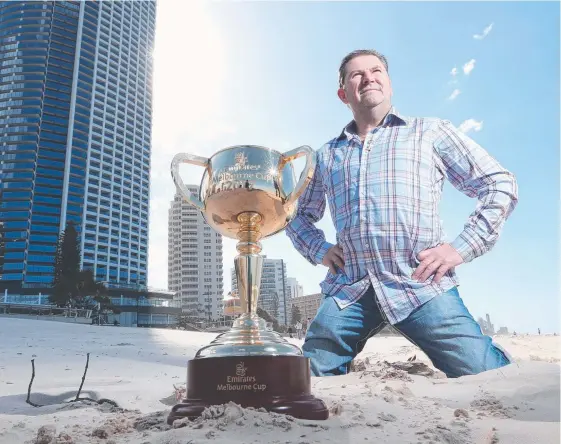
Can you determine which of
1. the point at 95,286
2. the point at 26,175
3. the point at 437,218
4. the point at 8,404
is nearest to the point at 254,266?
the point at 437,218

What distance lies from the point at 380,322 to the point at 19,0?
80268mm

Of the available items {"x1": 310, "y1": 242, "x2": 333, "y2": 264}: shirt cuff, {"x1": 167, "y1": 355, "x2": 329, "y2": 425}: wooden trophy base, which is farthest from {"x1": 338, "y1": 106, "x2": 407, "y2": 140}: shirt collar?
{"x1": 167, "y1": 355, "x2": 329, "y2": 425}: wooden trophy base

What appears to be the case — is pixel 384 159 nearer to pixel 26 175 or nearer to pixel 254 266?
pixel 254 266

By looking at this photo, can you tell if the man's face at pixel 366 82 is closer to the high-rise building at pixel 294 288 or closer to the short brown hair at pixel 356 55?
the short brown hair at pixel 356 55

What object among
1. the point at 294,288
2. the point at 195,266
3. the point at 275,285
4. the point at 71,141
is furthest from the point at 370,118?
the point at 294,288

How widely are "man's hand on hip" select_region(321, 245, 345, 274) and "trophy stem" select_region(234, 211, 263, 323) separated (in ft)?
1.93

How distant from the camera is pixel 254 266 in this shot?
1473 millimetres

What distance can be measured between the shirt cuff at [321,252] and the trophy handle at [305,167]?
0.63 m

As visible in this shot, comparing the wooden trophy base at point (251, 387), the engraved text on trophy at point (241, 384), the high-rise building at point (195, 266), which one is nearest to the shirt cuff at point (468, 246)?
the wooden trophy base at point (251, 387)

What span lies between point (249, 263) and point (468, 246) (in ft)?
3.20

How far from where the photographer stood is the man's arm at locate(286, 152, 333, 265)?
2.18 m

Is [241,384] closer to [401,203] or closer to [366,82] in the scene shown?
[401,203]

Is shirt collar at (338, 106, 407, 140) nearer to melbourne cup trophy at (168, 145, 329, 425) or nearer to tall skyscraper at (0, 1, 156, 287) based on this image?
melbourne cup trophy at (168, 145, 329, 425)

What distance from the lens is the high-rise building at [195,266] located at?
2992 inches
